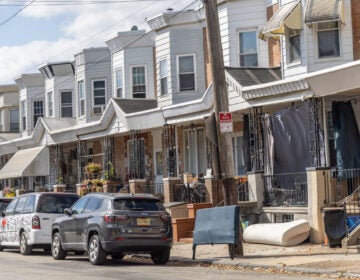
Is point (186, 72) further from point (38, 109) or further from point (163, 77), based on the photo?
point (38, 109)

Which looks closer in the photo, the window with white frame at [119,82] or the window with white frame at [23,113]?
the window with white frame at [119,82]

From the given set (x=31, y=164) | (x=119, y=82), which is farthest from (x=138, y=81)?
(x=31, y=164)

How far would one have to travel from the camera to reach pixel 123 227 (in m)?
17.4

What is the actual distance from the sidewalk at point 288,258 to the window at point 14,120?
2929 cm

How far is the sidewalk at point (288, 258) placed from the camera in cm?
1493

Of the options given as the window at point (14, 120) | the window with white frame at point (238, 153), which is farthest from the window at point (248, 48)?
the window at point (14, 120)

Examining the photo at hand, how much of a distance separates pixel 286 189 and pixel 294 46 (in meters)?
5.33

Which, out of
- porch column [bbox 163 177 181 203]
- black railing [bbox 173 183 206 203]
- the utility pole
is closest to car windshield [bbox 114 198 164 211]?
the utility pole

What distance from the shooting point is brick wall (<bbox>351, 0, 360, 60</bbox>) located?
23.1 meters

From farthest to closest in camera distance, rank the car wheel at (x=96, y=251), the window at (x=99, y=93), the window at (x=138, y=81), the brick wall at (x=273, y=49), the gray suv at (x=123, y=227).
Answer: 1. the window at (x=99, y=93)
2. the window at (x=138, y=81)
3. the brick wall at (x=273, y=49)
4. the car wheel at (x=96, y=251)
5. the gray suv at (x=123, y=227)

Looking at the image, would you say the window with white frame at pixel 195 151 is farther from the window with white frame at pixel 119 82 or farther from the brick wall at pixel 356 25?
the brick wall at pixel 356 25

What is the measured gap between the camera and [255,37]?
28250 mm

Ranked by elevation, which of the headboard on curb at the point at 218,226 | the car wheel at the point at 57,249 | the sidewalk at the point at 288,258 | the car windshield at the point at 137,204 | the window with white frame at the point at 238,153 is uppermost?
the window with white frame at the point at 238,153

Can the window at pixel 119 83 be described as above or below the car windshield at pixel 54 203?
above
